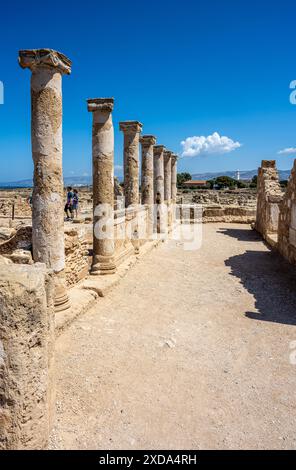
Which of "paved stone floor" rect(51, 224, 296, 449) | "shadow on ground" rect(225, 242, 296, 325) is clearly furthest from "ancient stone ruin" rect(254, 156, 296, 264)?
"paved stone floor" rect(51, 224, 296, 449)

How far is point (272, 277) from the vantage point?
28.1ft

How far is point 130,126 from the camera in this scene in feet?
37.8

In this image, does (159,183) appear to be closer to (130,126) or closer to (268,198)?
(268,198)

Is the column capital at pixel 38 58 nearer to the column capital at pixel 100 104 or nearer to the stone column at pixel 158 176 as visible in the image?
the column capital at pixel 100 104

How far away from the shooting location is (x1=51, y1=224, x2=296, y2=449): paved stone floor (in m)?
3.22

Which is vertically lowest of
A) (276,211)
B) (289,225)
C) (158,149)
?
(289,225)

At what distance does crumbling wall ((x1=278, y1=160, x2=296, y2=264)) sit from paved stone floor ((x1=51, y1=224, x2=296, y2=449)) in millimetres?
1717

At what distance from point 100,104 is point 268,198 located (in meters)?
8.77

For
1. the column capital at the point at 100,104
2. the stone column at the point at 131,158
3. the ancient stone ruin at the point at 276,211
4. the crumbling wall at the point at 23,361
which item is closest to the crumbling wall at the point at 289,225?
the ancient stone ruin at the point at 276,211

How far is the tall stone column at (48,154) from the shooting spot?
533 centimetres

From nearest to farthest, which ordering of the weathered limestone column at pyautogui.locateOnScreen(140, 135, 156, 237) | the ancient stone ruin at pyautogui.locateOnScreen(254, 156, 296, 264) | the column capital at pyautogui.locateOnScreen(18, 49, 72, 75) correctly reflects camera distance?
the column capital at pyautogui.locateOnScreen(18, 49, 72, 75) < the ancient stone ruin at pyautogui.locateOnScreen(254, 156, 296, 264) < the weathered limestone column at pyautogui.locateOnScreen(140, 135, 156, 237)

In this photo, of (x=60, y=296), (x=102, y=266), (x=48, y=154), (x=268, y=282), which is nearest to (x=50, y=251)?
(x=60, y=296)

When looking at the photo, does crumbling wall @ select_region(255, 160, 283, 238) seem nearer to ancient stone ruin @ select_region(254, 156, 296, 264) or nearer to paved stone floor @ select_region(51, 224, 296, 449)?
ancient stone ruin @ select_region(254, 156, 296, 264)

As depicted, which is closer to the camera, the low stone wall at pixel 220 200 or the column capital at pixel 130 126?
the column capital at pixel 130 126
